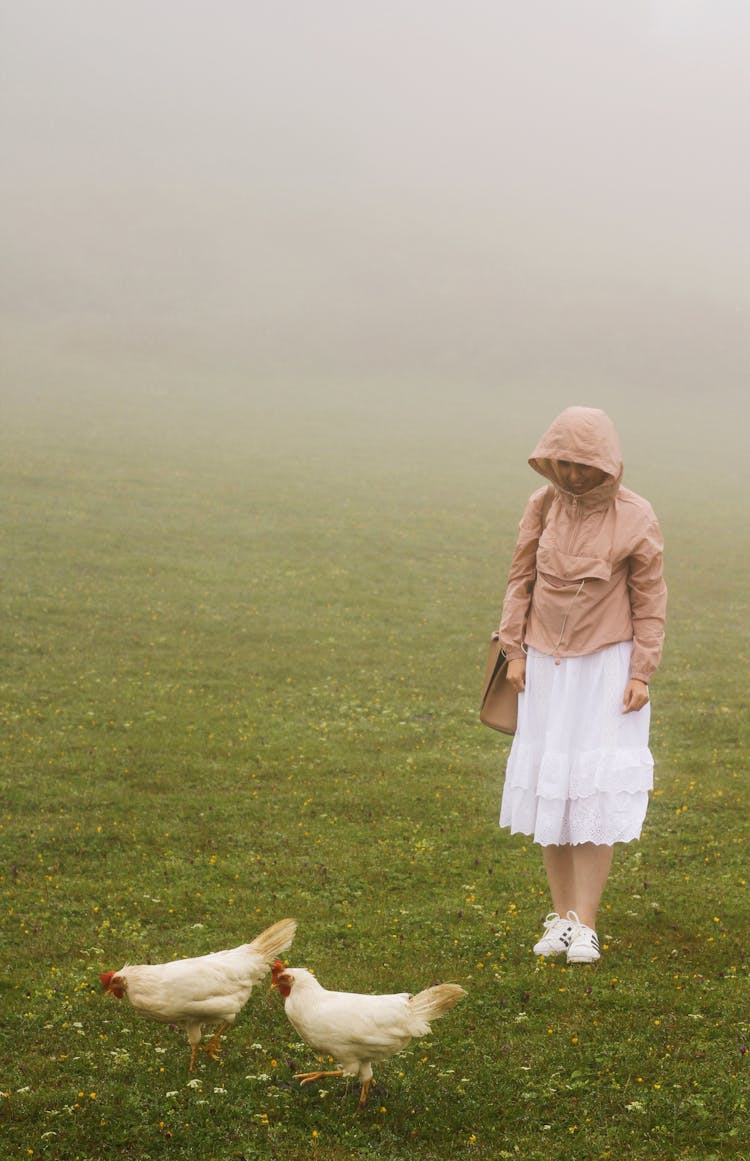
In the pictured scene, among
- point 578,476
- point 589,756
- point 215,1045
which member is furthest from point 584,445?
point 215,1045

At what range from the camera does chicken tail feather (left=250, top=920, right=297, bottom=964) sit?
688 centimetres

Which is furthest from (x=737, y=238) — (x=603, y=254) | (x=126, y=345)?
(x=126, y=345)

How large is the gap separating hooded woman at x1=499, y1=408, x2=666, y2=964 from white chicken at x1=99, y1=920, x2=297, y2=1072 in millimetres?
2225

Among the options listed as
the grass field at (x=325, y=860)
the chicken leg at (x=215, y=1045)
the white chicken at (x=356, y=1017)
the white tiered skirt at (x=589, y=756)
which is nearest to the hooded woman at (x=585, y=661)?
the white tiered skirt at (x=589, y=756)

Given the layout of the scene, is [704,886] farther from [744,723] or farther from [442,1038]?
[744,723]

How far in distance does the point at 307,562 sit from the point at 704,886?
1814 centimetres

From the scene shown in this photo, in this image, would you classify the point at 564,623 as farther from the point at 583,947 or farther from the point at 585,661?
the point at 583,947

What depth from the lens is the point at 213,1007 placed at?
666 cm

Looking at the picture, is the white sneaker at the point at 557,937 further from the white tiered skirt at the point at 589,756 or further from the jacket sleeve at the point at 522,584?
the jacket sleeve at the point at 522,584

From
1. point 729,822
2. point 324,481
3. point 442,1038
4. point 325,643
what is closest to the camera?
point 442,1038

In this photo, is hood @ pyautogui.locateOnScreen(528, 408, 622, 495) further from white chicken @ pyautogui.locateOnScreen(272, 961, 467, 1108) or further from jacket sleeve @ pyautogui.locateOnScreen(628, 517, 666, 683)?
white chicken @ pyautogui.locateOnScreen(272, 961, 467, 1108)

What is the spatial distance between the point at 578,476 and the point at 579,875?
280 centimetres

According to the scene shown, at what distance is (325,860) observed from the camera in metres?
11.1

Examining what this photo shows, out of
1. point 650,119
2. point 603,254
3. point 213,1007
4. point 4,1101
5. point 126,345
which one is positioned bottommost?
point 4,1101
